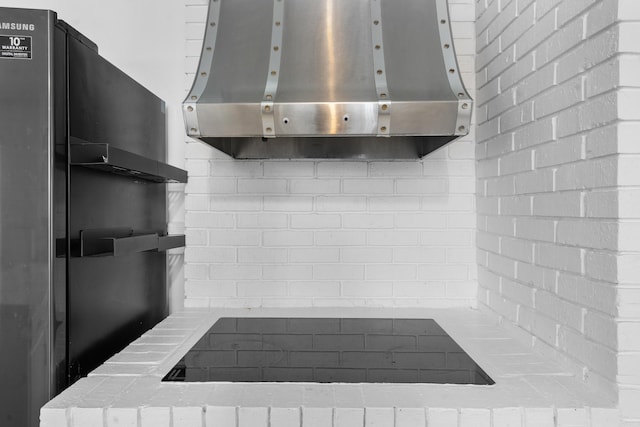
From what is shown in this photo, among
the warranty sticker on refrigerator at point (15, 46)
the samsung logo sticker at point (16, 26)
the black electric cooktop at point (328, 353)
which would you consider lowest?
the black electric cooktop at point (328, 353)

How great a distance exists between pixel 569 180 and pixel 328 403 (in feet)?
2.75

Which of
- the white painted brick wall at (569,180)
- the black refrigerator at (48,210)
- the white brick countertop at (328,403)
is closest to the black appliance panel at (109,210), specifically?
the black refrigerator at (48,210)

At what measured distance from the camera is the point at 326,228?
1.95 meters

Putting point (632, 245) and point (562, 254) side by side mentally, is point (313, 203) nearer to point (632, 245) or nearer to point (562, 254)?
point (562, 254)

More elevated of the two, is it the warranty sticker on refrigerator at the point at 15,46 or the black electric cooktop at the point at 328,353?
the warranty sticker on refrigerator at the point at 15,46

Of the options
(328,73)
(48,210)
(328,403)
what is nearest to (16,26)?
(48,210)

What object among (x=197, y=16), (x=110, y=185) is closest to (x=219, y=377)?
(x=110, y=185)

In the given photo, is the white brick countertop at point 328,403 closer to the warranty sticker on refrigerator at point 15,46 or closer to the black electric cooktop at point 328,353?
the black electric cooktop at point 328,353

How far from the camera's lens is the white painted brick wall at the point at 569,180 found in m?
1.00

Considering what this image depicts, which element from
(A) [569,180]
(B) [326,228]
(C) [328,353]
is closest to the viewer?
(A) [569,180]

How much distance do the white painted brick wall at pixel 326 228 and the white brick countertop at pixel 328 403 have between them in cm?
75

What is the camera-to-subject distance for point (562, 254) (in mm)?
1237

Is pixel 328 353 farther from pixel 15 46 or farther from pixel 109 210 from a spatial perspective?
pixel 15 46

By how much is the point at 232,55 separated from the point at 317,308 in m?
1.05
